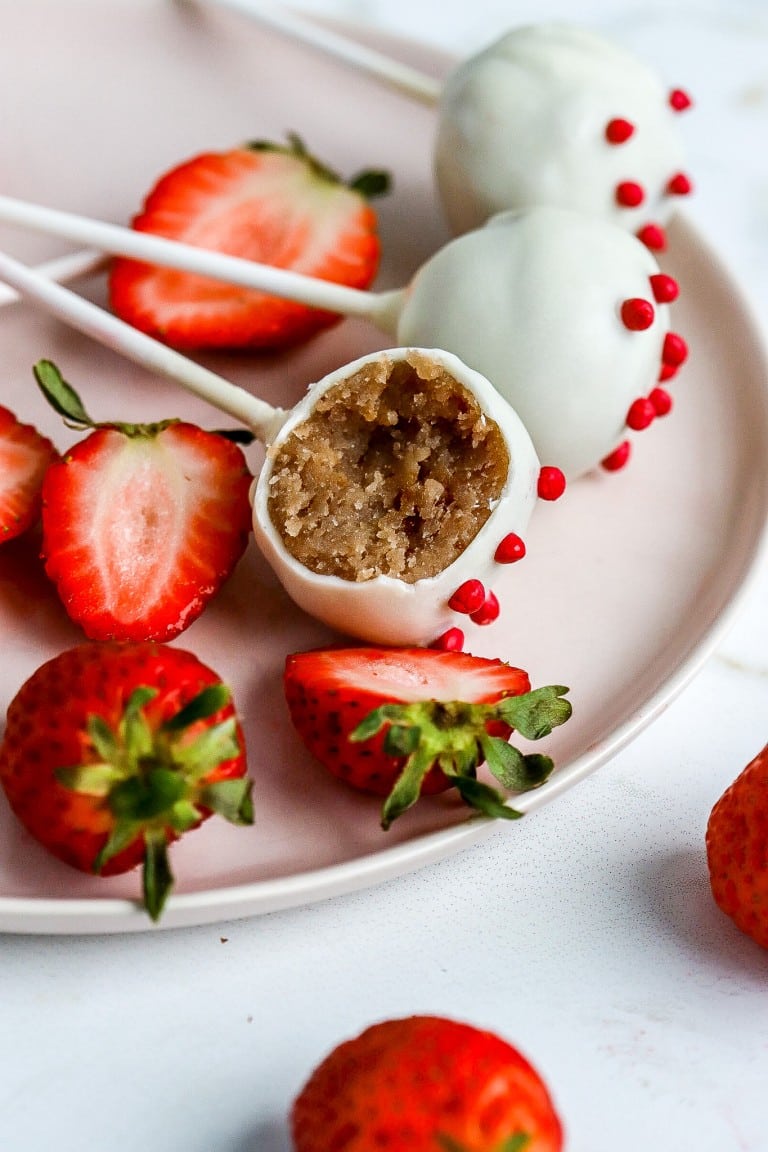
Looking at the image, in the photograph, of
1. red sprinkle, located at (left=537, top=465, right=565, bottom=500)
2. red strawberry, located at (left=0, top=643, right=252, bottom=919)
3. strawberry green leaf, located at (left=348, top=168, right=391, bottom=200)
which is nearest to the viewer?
red strawberry, located at (left=0, top=643, right=252, bottom=919)

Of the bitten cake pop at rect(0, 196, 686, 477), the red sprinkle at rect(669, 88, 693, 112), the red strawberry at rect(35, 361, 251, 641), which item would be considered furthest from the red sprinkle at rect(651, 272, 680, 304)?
the red strawberry at rect(35, 361, 251, 641)

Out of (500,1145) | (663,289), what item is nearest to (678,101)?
(663,289)

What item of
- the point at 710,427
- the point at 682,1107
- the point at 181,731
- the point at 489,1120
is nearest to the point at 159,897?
the point at 181,731

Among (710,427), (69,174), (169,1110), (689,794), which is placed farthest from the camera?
(69,174)

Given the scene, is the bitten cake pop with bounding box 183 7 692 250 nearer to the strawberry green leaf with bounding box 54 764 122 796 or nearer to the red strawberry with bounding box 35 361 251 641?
the red strawberry with bounding box 35 361 251 641

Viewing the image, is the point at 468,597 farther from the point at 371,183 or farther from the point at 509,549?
the point at 371,183

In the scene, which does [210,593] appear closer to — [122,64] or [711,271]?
[711,271]
